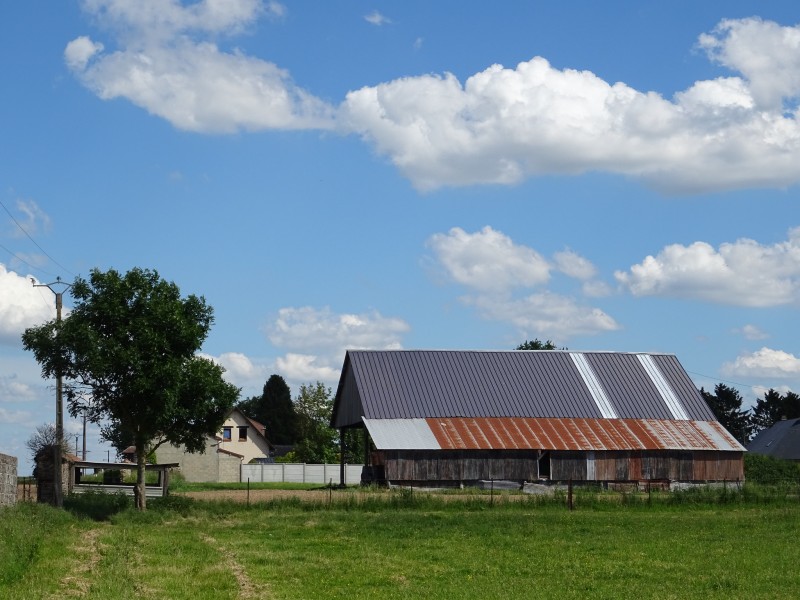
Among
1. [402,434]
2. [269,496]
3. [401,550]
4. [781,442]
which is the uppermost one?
Answer: [402,434]

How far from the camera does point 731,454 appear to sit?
63625 mm

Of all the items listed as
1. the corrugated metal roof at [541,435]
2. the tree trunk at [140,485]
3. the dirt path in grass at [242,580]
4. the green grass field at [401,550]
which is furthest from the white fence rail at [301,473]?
the dirt path in grass at [242,580]

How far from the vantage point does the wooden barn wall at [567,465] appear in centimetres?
5806

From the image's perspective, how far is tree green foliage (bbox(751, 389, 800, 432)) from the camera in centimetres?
14250

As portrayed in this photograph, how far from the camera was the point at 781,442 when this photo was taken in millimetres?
111688

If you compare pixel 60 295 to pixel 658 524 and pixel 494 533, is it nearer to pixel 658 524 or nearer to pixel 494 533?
pixel 494 533

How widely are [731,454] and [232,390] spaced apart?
3443 centimetres

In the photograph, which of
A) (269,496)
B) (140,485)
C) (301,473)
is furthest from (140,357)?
(301,473)

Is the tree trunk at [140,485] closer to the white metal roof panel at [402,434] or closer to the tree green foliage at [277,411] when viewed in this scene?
the white metal roof panel at [402,434]

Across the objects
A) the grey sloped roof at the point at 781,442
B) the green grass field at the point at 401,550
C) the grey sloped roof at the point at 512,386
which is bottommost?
the grey sloped roof at the point at 781,442

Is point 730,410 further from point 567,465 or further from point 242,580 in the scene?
point 242,580

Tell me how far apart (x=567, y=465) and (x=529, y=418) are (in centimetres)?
397

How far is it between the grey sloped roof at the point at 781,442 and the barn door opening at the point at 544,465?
52.9 meters

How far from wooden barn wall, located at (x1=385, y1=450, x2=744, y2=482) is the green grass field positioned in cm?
1533
